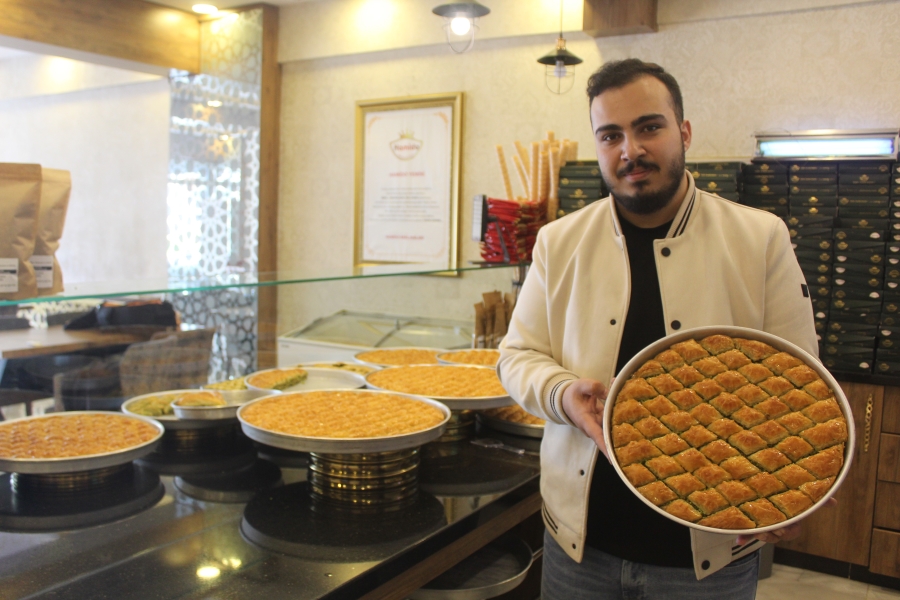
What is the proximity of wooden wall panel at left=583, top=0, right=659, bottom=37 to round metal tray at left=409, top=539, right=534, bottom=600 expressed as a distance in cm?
302

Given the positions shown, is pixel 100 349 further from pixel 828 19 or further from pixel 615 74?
pixel 828 19

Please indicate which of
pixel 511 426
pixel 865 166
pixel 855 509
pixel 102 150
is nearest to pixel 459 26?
pixel 865 166

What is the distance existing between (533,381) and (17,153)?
8.29 metres

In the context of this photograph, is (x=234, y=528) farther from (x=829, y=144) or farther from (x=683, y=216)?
(x=829, y=144)

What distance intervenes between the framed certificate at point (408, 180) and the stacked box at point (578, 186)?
1370 millimetres

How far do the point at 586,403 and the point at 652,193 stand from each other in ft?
1.36

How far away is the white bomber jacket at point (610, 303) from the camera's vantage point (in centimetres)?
136

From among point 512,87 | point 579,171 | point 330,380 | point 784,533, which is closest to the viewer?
point 784,533

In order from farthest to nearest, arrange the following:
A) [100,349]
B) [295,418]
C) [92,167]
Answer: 1. [92,167]
2. [100,349]
3. [295,418]

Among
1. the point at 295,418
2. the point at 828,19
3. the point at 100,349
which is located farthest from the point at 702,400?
the point at 828,19

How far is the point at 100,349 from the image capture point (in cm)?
200

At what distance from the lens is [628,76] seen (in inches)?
54.1

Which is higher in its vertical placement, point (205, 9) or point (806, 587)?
point (205, 9)

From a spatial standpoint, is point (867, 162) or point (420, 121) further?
point (420, 121)
